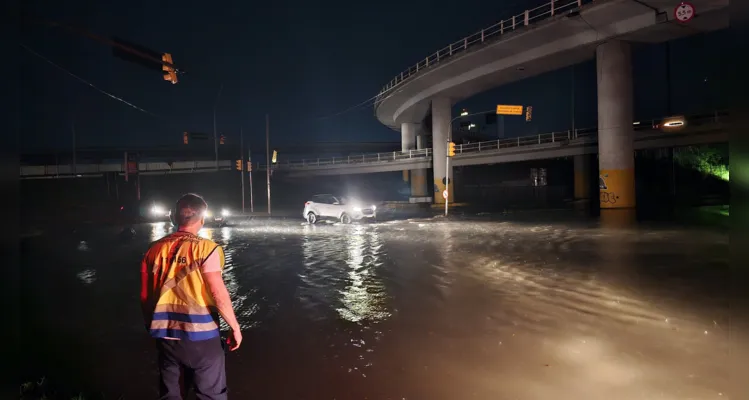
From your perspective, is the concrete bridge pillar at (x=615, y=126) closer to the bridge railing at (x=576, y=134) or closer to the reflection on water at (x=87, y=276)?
the bridge railing at (x=576, y=134)

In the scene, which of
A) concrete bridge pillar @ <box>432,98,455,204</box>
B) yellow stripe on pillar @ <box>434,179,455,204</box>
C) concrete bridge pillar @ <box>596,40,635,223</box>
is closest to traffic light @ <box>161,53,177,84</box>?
concrete bridge pillar @ <box>596,40,635,223</box>

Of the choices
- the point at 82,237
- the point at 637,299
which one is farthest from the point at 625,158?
the point at 82,237

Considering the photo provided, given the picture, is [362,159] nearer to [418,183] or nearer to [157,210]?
[418,183]

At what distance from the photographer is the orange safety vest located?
311 cm

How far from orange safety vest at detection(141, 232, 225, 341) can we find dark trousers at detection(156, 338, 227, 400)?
2.5 inches

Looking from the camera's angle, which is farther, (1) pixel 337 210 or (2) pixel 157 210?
(2) pixel 157 210

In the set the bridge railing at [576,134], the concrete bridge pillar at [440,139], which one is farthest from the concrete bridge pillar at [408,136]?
the concrete bridge pillar at [440,139]

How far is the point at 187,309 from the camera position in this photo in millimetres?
3133

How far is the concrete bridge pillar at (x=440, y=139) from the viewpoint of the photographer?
4241 centimetres

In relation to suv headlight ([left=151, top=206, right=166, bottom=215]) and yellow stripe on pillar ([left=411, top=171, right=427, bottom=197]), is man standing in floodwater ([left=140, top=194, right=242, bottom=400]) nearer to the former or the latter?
suv headlight ([left=151, top=206, right=166, bottom=215])

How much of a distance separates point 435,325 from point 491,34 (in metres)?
30.5

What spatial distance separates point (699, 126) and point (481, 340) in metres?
32.6

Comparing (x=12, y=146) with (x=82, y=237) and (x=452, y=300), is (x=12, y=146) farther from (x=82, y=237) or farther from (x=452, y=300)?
(x=82, y=237)

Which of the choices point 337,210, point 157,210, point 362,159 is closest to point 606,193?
point 337,210
